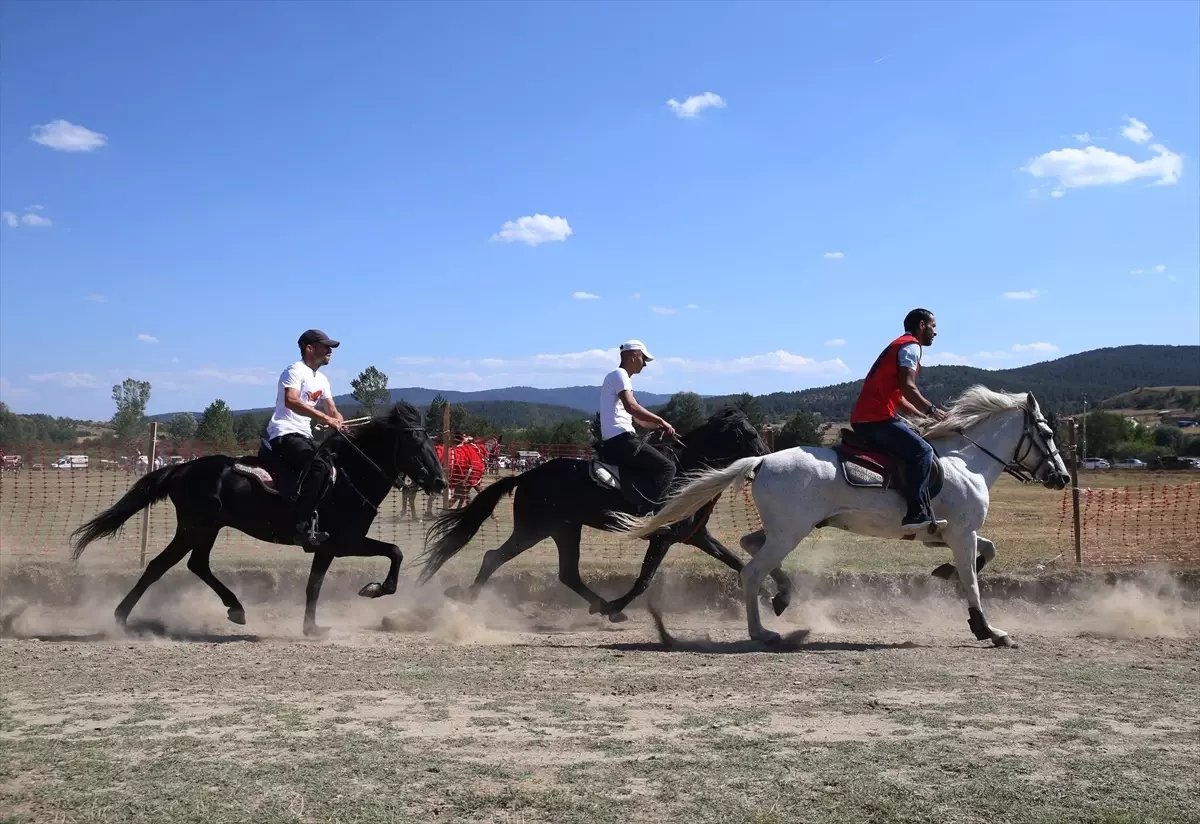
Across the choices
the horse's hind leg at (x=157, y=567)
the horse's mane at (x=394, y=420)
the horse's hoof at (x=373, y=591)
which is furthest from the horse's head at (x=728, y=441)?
the horse's hind leg at (x=157, y=567)

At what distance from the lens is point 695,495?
9242 mm

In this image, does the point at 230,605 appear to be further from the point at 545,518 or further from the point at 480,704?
the point at 480,704

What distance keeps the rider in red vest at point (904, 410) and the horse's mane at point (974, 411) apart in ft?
1.91

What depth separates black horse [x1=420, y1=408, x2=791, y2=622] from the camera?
10.3 m

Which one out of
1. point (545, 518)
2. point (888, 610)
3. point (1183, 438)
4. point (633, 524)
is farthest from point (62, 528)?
point (1183, 438)

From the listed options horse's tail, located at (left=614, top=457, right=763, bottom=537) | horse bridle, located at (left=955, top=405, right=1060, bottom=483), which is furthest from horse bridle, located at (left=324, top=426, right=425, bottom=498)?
horse bridle, located at (left=955, top=405, right=1060, bottom=483)

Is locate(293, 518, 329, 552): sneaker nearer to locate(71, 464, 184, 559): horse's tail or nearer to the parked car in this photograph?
locate(71, 464, 184, 559): horse's tail

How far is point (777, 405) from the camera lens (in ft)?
545

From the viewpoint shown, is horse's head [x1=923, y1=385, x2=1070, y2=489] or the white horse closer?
the white horse

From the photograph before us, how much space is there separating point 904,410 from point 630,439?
274 cm

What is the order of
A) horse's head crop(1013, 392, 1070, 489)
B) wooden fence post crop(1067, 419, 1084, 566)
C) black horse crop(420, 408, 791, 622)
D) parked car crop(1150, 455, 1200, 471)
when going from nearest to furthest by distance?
horse's head crop(1013, 392, 1070, 489) → black horse crop(420, 408, 791, 622) → wooden fence post crop(1067, 419, 1084, 566) → parked car crop(1150, 455, 1200, 471)

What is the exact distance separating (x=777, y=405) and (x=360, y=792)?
16442 centimetres

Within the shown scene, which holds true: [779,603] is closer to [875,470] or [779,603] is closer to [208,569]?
[875,470]

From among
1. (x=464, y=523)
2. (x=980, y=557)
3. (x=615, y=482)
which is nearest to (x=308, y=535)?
(x=464, y=523)
